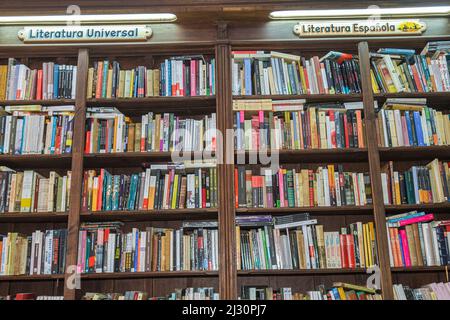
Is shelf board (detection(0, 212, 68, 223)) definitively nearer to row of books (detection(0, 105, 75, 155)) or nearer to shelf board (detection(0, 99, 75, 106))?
row of books (detection(0, 105, 75, 155))

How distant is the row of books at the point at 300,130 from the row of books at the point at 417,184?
0.27 meters

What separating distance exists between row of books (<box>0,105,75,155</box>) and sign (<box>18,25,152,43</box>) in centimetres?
44

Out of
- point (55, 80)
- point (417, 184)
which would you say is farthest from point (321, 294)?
point (55, 80)

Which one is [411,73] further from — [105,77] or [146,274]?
[146,274]

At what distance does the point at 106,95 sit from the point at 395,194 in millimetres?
1851

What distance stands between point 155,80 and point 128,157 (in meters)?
0.51

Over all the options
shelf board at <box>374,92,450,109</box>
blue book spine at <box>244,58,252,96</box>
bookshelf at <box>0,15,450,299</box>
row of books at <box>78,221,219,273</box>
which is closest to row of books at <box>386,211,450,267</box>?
bookshelf at <box>0,15,450,299</box>

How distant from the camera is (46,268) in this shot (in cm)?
316

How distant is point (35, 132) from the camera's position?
3355 mm

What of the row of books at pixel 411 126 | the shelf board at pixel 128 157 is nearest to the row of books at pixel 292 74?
the row of books at pixel 411 126

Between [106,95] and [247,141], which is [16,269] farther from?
[247,141]

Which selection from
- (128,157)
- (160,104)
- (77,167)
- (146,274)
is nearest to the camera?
(146,274)
